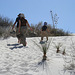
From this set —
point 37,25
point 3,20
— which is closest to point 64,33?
point 37,25

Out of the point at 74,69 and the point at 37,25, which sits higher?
the point at 37,25

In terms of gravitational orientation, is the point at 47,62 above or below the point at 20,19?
below

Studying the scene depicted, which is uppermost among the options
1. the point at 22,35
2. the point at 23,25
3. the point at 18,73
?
the point at 23,25

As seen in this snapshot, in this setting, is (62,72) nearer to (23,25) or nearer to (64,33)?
(23,25)

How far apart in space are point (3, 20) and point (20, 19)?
7856 mm

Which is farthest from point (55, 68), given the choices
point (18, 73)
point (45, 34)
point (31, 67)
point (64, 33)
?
point (64, 33)

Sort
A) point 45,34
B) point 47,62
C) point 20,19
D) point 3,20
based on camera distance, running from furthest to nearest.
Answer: point 3,20 < point 45,34 < point 20,19 < point 47,62

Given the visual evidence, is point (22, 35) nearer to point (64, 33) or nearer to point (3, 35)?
point (3, 35)

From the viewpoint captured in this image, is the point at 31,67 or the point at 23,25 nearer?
the point at 31,67

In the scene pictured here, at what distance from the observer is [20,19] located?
689 centimetres

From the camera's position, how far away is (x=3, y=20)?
14.3 metres

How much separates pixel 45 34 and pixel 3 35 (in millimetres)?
3116

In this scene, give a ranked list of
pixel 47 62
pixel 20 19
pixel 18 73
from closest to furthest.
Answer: pixel 18 73
pixel 47 62
pixel 20 19

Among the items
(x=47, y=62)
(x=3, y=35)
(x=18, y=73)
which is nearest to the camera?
(x=18, y=73)
